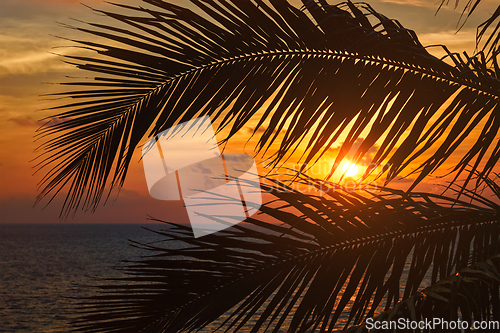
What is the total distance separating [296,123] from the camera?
1731mm

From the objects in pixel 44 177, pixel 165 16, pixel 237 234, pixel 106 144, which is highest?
pixel 165 16

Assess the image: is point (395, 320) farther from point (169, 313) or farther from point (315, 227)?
point (169, 313)

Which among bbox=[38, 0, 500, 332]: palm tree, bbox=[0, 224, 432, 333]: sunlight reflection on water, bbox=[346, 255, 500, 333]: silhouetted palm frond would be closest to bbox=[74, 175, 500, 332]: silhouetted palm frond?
bbox=[38, 0, 500, 332]: palm tree

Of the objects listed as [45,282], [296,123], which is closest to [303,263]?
[296,123]

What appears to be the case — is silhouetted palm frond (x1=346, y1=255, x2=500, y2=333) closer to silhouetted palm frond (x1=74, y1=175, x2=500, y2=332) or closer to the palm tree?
the palm tree

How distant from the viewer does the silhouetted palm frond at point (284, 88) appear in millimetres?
1614

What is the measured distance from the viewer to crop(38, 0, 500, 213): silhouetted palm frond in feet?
5.30

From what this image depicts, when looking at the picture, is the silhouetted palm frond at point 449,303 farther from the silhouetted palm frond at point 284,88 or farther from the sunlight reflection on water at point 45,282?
the sunlight reflection on water at point 45,282

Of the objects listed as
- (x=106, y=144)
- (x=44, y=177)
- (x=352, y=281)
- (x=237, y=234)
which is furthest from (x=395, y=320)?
(x=44, y=177)

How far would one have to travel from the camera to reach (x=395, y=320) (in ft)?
3.90

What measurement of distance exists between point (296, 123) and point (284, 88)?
7.1 inches

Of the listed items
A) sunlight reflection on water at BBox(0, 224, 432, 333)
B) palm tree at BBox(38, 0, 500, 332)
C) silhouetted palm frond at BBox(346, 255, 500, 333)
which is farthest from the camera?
sunlight reflection on water at BBox(0, 224, 432, 333)

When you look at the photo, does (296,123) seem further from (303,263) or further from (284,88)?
(303,263)

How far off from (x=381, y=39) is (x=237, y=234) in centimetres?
117
